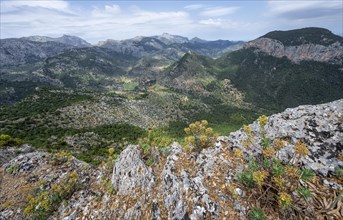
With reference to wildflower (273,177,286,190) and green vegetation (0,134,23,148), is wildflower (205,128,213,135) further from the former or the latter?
green vegetation (0,134,23,148)

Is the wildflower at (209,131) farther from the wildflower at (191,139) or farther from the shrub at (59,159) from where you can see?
the shrub at (59,159)

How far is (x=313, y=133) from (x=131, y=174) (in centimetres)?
1393

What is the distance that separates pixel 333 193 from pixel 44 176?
25.1m

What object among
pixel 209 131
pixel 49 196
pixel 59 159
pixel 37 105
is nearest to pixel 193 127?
pixel 209 131

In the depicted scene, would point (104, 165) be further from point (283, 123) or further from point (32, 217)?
point (283, 123)

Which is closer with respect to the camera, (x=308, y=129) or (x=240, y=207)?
(x=240, y=207)

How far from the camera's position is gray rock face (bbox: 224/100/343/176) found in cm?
1363

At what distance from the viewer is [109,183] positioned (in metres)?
18.8

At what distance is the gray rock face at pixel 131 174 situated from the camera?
647 inches

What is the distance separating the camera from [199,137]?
17.3 meters

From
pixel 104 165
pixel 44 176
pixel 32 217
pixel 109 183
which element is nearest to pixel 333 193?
pixel 109 183

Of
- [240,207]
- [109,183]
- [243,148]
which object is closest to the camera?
[240,207]

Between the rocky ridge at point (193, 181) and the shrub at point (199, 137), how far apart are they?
679mm

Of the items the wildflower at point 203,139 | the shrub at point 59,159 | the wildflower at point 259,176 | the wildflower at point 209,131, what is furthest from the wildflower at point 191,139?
the shrub at point 59,159
